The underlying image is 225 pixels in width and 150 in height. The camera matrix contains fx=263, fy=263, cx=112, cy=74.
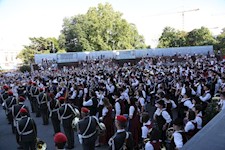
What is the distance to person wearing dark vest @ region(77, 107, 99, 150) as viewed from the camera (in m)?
4.94

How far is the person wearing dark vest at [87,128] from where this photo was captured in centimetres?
494

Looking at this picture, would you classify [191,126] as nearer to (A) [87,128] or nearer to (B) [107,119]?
(A) [87,128]

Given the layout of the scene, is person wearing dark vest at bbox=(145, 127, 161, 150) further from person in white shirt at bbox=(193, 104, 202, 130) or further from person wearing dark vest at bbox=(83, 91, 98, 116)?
person wearing dark vest at bbox=(83, 91, 98, 116)

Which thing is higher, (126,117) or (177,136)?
(177,136)

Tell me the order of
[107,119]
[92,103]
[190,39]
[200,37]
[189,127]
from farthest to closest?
[190,39] → [200,37] → [92,103] → [107,119] → [189,127]

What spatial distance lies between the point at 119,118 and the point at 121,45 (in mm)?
38960

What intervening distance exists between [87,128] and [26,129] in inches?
56.8

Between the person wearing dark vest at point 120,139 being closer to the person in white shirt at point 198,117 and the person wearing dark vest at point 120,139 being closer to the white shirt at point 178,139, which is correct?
the white shirt at point 178,139

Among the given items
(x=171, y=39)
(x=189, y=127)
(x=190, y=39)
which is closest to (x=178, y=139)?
(x=189, y=127)

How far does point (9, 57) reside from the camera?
184 ft

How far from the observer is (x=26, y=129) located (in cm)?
551

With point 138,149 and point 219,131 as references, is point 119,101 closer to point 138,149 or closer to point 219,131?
point 138,149

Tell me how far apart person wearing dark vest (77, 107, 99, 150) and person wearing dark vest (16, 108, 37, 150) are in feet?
3.93

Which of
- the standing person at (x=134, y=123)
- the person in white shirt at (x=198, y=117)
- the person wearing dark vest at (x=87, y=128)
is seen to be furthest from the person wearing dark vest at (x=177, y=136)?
the standing person at (x=134, y=123)
